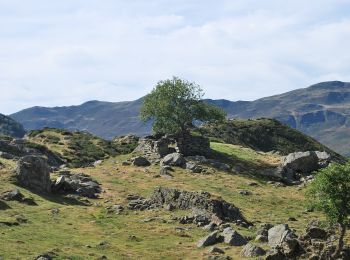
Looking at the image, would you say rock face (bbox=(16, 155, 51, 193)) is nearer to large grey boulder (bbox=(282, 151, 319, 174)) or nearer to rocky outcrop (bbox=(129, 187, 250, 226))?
rocky outcrop (bbox=(129, 187, 250, 226))

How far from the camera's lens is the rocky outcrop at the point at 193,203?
54219mm

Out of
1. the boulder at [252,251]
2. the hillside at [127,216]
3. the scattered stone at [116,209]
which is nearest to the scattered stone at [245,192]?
the hillside at [127,216]

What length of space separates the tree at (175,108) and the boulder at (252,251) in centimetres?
5871

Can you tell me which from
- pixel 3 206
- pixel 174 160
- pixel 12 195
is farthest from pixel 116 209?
pixel 174 160

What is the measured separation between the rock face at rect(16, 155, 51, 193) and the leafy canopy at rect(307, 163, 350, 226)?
1476 inches

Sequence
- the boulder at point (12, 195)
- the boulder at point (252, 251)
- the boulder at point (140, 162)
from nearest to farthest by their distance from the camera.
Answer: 1. the boulder at point (252, 251)
2. the boulder at point (12, 195)
3. the boulder at point (140, 162)

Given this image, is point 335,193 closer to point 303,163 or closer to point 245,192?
point 245,192

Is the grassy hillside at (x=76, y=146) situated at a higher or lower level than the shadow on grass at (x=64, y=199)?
higher

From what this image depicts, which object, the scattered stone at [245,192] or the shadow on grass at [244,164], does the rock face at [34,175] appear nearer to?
the scattered stone at [245,192]

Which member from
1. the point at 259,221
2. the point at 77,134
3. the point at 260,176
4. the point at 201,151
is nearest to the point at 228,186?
the point at 260,176

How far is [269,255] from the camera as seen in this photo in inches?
1495

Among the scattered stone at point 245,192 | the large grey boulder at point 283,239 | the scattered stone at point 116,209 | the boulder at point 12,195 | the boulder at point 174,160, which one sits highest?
the boulder at point 174,160

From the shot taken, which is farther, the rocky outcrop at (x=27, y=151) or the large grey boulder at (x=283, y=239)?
the rocky outcrop at (x=27, y=151)

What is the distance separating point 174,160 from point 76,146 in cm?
4704
